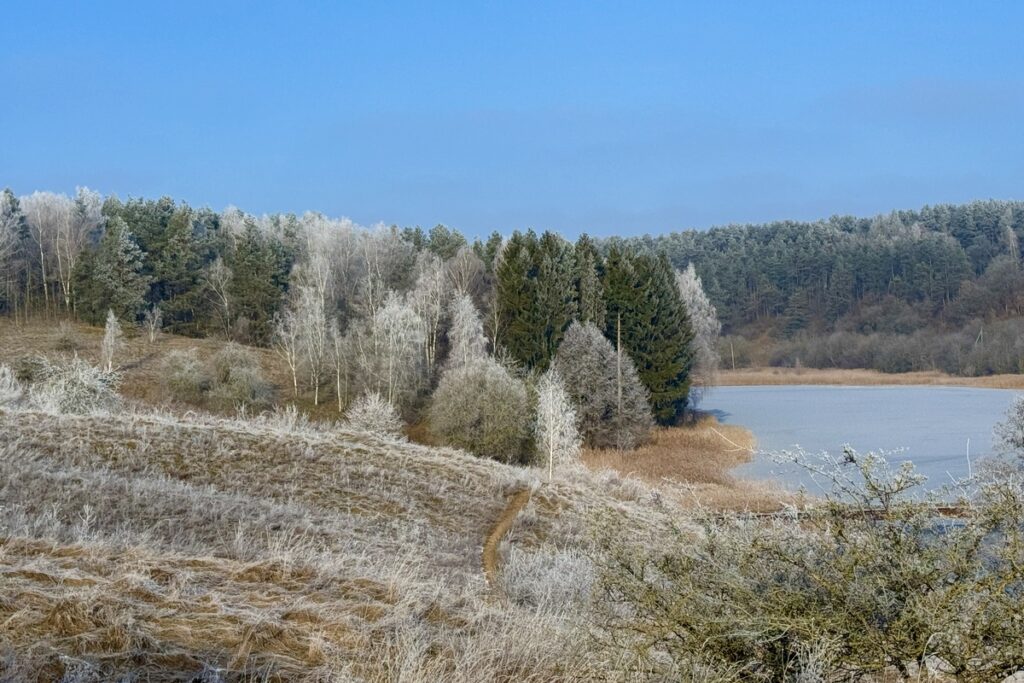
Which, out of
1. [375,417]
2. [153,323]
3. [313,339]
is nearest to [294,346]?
[313,339]

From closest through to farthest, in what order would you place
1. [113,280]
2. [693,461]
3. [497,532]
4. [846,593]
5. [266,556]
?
[846,593] < [266,556] < [497,532] < [693,461] < [113,280]

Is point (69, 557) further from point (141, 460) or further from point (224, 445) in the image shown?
point (224, 445)

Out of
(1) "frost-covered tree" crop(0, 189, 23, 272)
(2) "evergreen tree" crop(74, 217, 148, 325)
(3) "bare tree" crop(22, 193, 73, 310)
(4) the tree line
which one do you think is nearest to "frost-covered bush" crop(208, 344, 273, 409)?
(4) the tree line

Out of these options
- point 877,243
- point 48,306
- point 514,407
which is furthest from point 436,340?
point 877,243

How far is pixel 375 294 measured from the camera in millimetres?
53938

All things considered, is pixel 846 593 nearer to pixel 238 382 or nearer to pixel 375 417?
pixel 375 417

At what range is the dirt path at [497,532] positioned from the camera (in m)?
11.4

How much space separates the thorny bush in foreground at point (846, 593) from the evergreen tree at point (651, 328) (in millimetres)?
41283

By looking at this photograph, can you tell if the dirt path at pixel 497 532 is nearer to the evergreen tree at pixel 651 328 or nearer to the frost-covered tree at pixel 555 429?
the frost-covered tree at pixel 555 429

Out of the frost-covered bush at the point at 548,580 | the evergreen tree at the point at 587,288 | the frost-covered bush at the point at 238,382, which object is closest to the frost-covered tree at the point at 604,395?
the evergreen tree at the point at 587,288

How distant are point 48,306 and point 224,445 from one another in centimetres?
5239

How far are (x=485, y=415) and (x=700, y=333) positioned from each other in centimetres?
2466

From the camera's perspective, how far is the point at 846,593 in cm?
479

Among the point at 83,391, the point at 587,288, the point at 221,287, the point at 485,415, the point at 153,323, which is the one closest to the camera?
the point at 83,391
